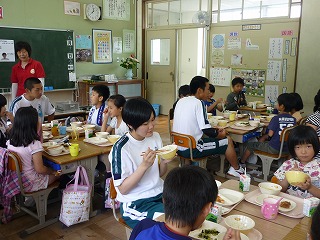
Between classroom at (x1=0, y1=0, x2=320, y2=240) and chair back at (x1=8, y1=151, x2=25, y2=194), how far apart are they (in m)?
0.61

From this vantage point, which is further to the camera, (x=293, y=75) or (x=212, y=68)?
(x=212, y=68)

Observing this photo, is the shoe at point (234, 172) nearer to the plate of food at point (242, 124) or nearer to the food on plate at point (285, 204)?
the plate of food at point (242, 124)

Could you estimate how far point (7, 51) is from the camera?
584cm

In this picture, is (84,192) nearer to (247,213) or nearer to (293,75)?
(247,213)

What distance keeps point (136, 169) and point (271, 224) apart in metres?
0.84

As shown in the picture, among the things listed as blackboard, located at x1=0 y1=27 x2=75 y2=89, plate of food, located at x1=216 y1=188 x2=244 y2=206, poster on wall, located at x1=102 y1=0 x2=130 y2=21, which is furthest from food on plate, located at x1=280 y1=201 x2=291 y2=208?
poster on wall, located at x1=102 y1=0 x2=130 y2=21

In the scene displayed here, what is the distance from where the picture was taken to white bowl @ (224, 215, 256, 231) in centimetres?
155

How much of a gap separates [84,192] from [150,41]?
6.30 meters

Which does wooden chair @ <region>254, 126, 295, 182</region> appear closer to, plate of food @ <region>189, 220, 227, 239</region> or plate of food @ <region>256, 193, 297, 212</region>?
plate of food @ <region>256, 193, 297, 212</region>

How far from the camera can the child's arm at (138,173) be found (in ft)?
6.16

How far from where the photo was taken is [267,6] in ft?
20.6

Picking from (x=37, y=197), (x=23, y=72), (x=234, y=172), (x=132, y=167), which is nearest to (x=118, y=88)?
(x=23, y=72)

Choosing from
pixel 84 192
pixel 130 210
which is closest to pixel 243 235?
pixel 130 210

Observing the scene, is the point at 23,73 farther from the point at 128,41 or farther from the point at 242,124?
the point at 128,41
